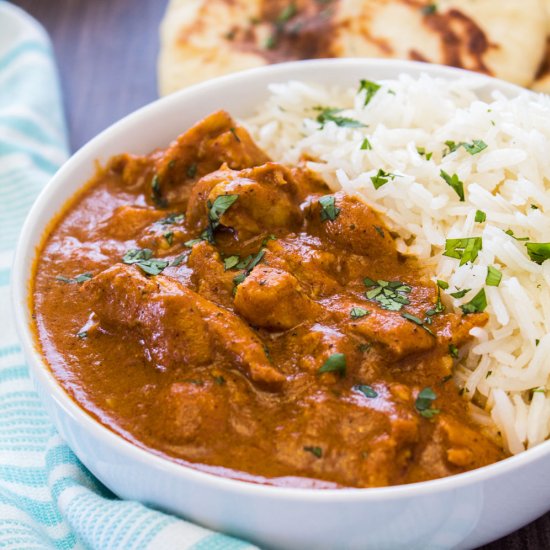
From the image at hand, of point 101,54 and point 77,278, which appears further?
point 101,54

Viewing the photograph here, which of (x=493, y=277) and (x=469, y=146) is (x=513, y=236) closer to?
(x=493, y=277)

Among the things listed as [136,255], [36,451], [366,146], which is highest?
[366,146]

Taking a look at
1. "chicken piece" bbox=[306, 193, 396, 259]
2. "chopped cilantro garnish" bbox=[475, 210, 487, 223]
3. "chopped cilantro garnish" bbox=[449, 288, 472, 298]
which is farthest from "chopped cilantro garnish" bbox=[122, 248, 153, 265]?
"chopped cilantro garnish" bbox=[475, 210, 487, 223]

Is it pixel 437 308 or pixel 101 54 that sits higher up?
pixel 437 308

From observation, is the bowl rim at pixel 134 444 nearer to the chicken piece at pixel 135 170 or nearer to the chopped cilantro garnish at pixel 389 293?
the chicken piece at pixel 135 170

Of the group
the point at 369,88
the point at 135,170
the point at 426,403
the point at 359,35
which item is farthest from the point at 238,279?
the point at 359,35
